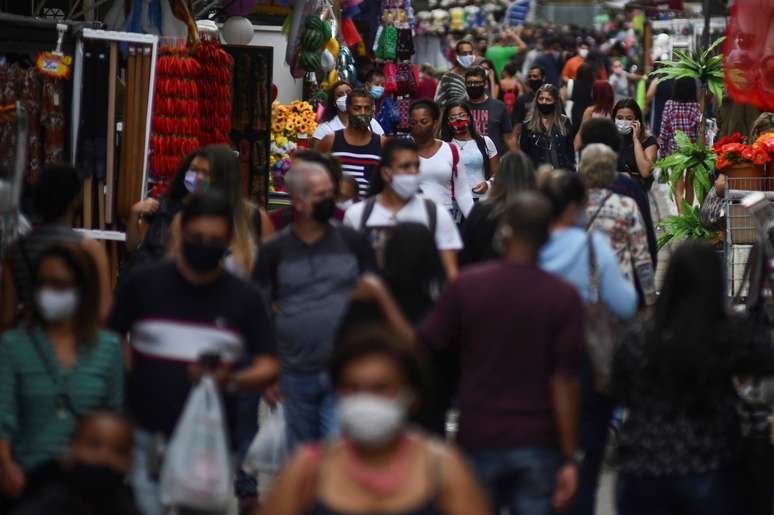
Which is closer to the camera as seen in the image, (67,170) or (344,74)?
(67,170)

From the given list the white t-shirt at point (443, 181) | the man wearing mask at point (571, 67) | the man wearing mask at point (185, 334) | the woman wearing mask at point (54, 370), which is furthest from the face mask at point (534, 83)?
the woman wearing mask at point (54, 370)

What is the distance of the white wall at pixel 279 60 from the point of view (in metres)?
17.2

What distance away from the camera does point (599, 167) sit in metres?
8.25

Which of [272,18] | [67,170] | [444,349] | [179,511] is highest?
[272,18]

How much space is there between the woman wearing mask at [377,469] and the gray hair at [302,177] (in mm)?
2635

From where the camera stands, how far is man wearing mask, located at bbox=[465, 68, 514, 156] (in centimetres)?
1466

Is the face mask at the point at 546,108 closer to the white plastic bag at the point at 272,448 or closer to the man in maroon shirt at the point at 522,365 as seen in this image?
the white plastic bag at the point at 272,448

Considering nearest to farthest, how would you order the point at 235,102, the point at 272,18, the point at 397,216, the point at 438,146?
the point at 397,216 → the point at 438,146 → the point at 235,102 → the point at 272,18

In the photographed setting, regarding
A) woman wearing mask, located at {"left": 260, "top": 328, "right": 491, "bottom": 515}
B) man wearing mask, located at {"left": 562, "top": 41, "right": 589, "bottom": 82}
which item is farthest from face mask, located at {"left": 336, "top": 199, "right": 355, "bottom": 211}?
man wearing mask, located at {"left": 562, "top": 41, "right": 589, "bottom": 82}

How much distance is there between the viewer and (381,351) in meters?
4.69

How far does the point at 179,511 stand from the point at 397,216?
2330 millimetres

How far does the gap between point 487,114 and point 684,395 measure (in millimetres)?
9104

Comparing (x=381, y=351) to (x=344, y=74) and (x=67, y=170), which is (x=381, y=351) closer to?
(x=67, y=170)

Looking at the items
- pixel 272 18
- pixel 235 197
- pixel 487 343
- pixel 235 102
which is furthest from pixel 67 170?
pixel 272 18
